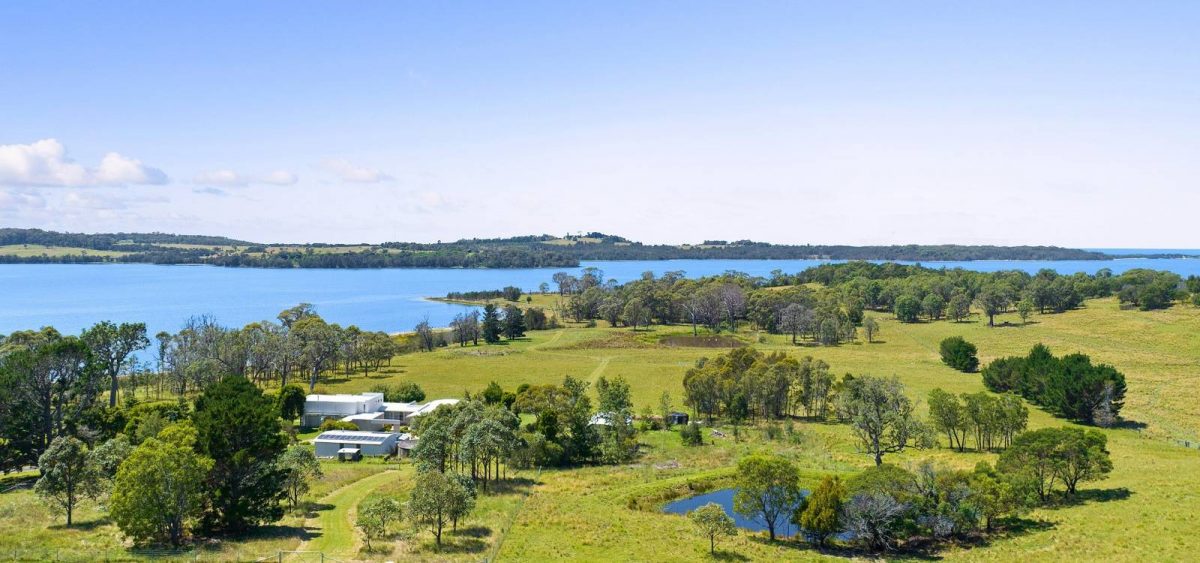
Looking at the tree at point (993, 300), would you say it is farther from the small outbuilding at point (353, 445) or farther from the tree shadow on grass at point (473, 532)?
the tree shadow on grass at point (473, 532)

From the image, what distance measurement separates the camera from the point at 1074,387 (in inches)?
2322

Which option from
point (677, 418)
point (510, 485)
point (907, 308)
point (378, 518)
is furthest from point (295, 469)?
point (907, 308)

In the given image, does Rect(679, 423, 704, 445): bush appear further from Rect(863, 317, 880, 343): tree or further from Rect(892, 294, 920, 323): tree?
Rect(892, 294, 920, 323): tree

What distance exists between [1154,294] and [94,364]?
14905 centimetres

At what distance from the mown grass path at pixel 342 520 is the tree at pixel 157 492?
5.17m

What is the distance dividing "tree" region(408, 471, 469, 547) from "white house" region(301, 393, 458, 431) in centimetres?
2736

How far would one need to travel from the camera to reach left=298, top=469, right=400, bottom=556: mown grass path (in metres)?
29.2

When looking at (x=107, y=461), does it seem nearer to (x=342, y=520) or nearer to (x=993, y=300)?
(x=342, y=520)

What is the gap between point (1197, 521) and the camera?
32344mm

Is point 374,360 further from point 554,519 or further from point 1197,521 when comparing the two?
point 1197,521

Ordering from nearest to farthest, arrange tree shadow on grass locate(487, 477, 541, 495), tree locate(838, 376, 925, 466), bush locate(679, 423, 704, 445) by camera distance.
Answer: tree shadow on grass locate(487, 477, 541, 495) → tree locate(838, 376, 925, 466) → bush locate(679, 423, 704, 445)

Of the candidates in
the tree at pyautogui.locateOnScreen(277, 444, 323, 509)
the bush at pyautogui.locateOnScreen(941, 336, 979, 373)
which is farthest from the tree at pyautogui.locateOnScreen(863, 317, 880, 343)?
the tree at pyautogui.locateOnScreen(277, 444, 323, 509)

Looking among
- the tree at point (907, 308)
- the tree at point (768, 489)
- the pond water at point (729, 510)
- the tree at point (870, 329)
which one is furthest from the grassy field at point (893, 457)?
the tree at point (907, 308)

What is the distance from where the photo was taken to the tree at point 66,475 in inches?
1210
